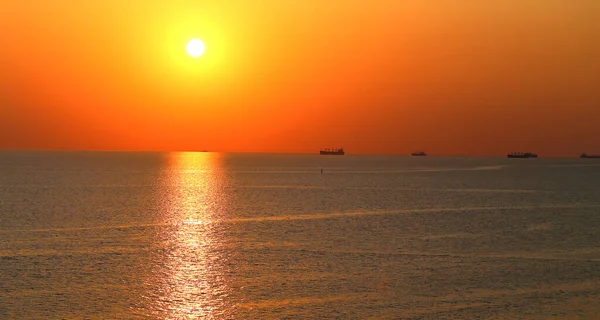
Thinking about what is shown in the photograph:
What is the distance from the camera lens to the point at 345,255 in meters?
30.2

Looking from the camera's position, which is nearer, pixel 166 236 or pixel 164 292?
pixel 164 292

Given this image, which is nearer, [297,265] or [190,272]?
[190,272]

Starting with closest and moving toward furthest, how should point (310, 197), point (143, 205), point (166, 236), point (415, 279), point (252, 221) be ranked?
point (415, 279)
point (166, 236)
point (252, 221)
point (143, 205)
point (310, 197)

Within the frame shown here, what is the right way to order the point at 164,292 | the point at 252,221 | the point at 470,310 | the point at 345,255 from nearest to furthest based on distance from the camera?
the point at 470,310, the point at 164,292, the point at 345,255, the point at 252,221

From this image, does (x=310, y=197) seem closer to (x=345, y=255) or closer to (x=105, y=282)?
(x=345, y=255)

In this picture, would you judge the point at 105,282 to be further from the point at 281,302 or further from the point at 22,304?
the point at 281,302

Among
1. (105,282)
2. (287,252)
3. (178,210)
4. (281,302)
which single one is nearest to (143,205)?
(178,210)

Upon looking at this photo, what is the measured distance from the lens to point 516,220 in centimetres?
4847

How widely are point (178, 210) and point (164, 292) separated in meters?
35.9

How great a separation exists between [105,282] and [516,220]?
113ft

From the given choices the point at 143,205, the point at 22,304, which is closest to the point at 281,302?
the point at 22,304

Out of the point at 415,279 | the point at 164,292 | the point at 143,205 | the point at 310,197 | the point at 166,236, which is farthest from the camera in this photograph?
the point at 310,197

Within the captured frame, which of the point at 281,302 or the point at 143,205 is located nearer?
the point at 281,302

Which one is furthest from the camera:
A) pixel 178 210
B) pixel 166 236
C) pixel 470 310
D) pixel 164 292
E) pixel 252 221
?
pixel 178 210
